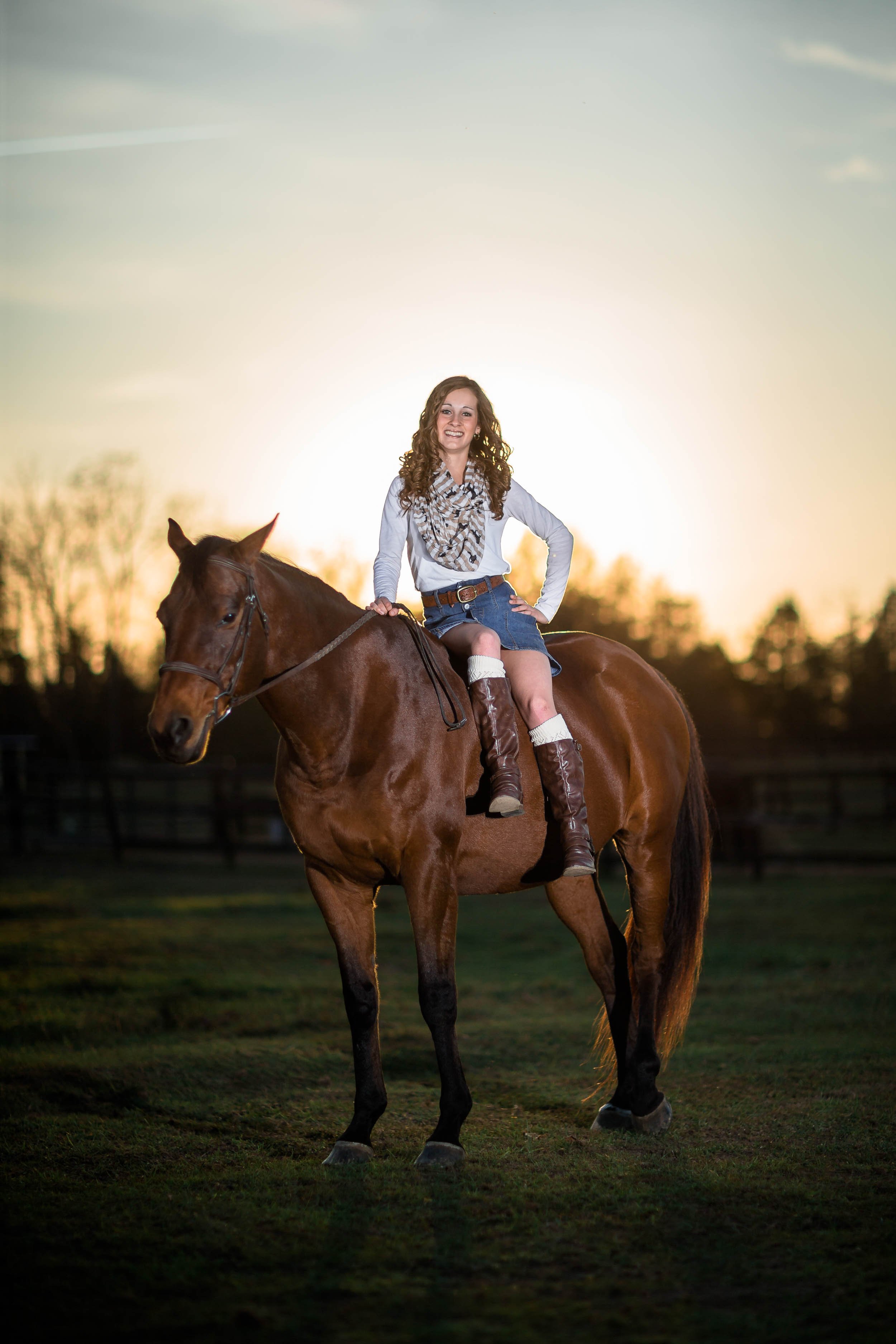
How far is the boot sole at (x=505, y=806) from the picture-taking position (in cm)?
409

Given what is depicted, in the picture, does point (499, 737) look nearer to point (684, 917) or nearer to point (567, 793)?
point (567, 793)

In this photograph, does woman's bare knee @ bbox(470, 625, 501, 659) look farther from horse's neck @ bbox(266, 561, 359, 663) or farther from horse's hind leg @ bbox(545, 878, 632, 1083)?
horse's hind leg @ bbox(545, 878, 632, 1083)

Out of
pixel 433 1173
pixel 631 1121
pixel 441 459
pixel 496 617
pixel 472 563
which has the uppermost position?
pixel 441 459

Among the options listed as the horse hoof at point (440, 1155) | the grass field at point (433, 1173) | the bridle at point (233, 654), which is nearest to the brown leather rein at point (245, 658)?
the bridle at point (233, 654)

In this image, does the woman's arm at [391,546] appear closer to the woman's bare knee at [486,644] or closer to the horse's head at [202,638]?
the woman's bare knee at [486,644]

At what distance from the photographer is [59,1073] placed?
5496 mm

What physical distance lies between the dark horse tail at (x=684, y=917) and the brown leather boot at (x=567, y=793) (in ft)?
2.77

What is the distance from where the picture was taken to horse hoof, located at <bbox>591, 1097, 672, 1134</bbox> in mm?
4562

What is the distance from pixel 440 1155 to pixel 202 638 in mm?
2035

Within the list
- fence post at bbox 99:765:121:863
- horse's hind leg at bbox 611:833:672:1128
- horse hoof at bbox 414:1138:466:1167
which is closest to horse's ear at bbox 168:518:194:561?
horse hoof at bbox 414:1138:466:1167

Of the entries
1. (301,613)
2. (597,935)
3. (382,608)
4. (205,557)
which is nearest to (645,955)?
(597,935)

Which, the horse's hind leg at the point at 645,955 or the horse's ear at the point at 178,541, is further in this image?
the horse's hind leg at the point at 645,955

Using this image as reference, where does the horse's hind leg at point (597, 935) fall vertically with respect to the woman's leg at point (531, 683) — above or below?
below

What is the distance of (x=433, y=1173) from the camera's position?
386 centimetres
